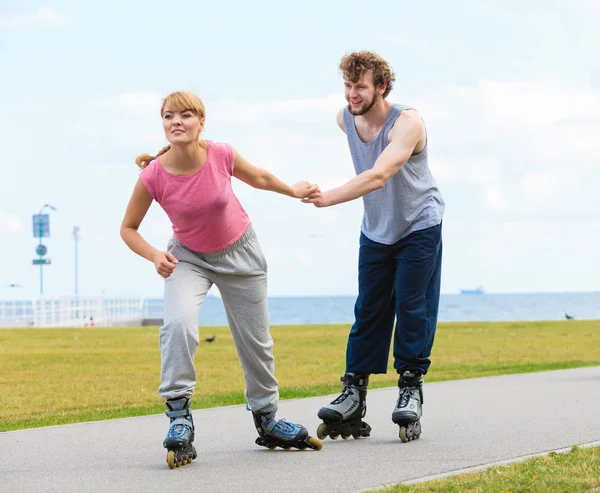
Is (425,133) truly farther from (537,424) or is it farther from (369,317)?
(537,424)

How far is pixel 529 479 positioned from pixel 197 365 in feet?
39.0

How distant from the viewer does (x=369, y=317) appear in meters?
6.10

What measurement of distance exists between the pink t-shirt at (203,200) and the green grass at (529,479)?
1650 millimetres

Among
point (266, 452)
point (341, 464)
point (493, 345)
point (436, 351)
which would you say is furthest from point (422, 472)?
point (493, 345)

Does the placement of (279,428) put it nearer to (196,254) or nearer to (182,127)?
(196,254)

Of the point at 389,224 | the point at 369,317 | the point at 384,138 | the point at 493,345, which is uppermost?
the point at 384,138

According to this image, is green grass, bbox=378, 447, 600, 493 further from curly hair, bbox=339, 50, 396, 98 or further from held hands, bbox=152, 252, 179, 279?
curly hair, bbox=339, 50, 396, 98

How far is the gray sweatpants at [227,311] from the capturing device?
16.3 feet

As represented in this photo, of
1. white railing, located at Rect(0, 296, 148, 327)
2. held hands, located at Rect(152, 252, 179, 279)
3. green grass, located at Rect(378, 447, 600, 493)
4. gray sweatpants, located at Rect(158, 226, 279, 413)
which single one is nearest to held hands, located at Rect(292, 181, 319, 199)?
gray sweatpants, located at Rect(158, 226, 279, 413)

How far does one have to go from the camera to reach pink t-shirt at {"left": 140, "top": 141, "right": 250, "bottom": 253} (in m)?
5.03

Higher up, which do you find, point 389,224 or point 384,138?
point 384,138

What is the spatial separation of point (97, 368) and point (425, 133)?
1054 centimetres

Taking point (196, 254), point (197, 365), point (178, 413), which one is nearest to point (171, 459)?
point (178, 413)

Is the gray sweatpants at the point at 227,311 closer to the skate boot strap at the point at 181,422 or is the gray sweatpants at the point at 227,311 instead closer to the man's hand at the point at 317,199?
the skate boot strap at the point at 181,422
